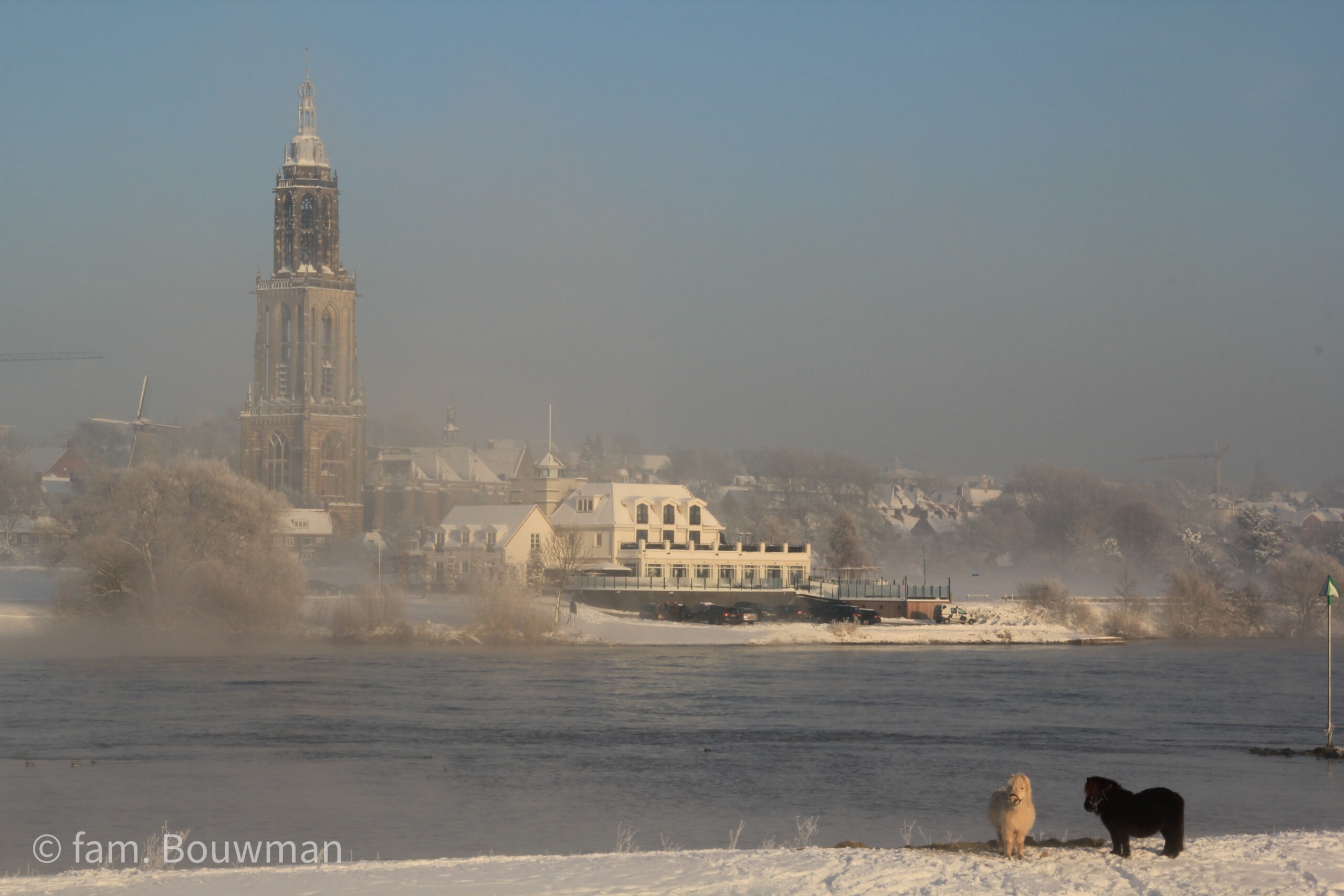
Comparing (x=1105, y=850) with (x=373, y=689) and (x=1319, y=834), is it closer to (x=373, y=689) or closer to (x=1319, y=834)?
(x=1319, y=834)

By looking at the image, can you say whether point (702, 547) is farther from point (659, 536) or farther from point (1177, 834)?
point (1177, 834)

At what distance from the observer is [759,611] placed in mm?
93375

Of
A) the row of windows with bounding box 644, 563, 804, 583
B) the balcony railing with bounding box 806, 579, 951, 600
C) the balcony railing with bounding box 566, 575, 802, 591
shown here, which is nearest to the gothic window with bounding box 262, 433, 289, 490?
the row of windows with bounding box 644, 563, 804, 583

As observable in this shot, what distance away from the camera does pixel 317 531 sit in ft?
498

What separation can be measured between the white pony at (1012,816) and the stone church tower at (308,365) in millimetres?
141901

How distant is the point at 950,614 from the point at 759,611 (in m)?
13.4

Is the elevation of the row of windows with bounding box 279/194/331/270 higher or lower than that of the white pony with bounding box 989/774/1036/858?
higher

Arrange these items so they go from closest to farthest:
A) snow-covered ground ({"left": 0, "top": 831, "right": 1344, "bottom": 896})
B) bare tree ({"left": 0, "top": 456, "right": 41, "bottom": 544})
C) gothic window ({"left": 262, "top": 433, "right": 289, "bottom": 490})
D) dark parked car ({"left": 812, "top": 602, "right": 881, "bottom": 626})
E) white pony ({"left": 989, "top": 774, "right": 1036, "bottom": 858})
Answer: snow-covered ground ({"left": 0, "top": 831, "right": 1344, "bottom": 896}), white pony ({"left": 989, "top": 774, "right": 1036, "bottom": 858}), dark parked car ({"left": 812, "top": 602, "right": 881, "bottom": 626}), gothic window ({"left": 262, "top": 433, "right": 289, "bottom": 490}), bare tree ({"left": 0, "top": 456, "right": 41, "bottom": 544})

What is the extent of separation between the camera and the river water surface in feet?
86.7

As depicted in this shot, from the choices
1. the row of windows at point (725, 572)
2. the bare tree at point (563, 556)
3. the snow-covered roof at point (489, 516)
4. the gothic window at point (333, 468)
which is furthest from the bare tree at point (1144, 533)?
the gothic window at point (333, 468)

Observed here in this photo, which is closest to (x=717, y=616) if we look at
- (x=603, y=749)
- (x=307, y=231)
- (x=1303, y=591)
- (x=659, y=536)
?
(x=659, y=536)

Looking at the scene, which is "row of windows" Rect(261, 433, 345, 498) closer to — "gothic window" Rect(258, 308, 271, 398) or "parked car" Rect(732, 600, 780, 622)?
"gothic window" Rect(258, 308, 271, 398)

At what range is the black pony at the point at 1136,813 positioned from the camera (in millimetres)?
18359

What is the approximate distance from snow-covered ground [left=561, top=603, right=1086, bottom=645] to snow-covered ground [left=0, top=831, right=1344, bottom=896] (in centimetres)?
6062
